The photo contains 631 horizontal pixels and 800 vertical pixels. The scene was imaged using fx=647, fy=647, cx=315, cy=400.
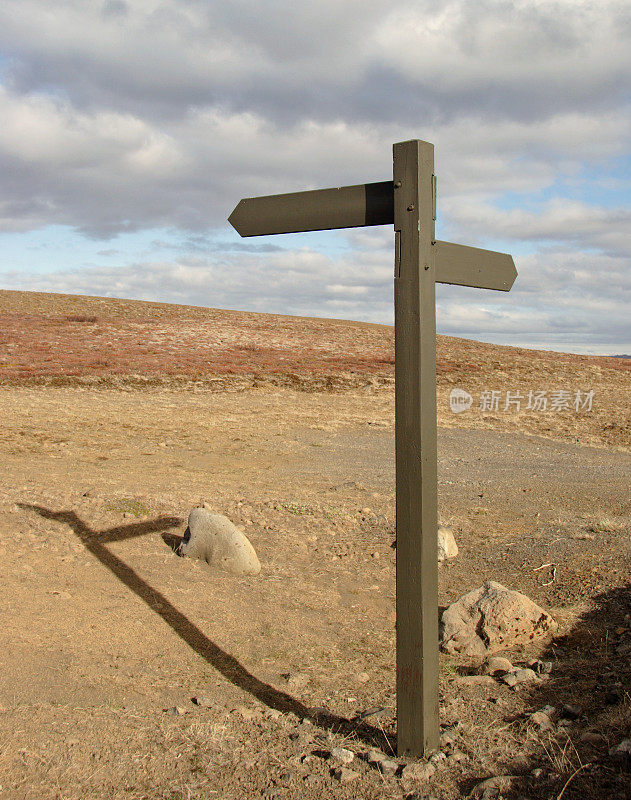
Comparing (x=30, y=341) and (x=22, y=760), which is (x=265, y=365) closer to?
(x=30, y=341)

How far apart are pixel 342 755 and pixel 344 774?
139mm

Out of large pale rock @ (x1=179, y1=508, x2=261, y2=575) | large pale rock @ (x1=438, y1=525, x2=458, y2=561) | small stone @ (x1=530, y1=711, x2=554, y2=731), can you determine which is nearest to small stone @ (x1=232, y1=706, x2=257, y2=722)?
small stone @ (x1=530, y1=711, x2=554, y2=731)

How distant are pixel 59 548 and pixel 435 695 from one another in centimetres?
447

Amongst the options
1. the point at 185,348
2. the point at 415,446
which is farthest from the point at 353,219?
the point at 185,348

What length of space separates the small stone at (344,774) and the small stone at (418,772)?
228 mm

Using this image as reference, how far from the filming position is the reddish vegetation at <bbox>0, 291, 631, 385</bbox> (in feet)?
90.2

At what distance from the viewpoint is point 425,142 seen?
9.80 ft

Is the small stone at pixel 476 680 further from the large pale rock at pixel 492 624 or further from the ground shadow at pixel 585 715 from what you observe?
the large pale rock at pixel 492 624

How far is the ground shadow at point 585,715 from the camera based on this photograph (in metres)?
2.75

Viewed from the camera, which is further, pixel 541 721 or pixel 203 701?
pixel 203 701

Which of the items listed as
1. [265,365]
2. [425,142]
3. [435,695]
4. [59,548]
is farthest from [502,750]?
[265,365]

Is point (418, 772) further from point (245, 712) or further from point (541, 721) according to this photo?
point (245, 712)

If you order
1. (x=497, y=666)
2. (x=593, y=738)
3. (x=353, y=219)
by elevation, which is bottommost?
(x=497, y=666)

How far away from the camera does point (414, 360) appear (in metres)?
2.98
